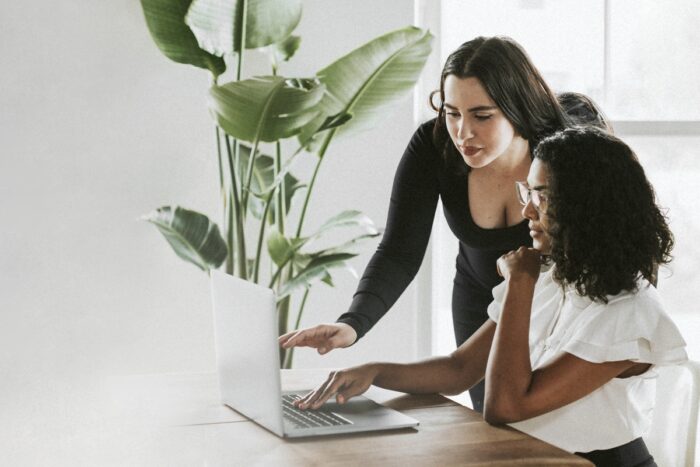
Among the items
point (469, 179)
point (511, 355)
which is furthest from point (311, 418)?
point (469, 179)

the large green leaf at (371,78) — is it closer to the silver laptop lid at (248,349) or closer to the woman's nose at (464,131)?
the woman's nose at (464,131)

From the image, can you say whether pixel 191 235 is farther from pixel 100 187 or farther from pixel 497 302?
pixel 497 302

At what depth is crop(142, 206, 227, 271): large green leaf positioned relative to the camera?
2645 millimetres

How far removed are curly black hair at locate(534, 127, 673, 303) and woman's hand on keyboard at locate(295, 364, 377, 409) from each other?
15.1 inches

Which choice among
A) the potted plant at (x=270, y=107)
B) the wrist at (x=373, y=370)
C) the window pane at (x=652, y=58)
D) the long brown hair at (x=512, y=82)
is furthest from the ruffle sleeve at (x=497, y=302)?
the window pane at (x=652, y=58)

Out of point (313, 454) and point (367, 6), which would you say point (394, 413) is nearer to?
point (313, 454)

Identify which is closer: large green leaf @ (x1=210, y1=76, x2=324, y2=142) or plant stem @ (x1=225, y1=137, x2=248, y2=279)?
large green leaf @ (x1=210, y1=76, x2=324, y2=142)

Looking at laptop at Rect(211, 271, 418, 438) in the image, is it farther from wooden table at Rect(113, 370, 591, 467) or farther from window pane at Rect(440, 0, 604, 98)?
window pane at Rect(440, 0, 604, 98)

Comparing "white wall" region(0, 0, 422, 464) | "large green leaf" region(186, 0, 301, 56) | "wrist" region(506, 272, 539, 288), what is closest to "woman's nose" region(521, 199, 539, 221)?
"wrist" region(506, 272, 539, 288)

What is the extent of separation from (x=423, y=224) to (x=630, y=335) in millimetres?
727

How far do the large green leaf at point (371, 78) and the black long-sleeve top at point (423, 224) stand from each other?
57 cm

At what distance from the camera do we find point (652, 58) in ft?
11.1

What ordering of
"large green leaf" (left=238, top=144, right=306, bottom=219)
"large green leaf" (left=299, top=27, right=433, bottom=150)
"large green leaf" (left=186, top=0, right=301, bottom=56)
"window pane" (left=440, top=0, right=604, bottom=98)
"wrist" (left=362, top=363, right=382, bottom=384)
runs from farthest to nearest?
"window pane" (left=440, top=0, right=604, bottom=98) → "large green leaf" (left=238, top=144, right=306, bottom=219) → "large green leaf" (left=299, top=27, right=433, bottom=150) → "large green leaf" (left=186, top=0, right=301, bottom=56) → "wrist" (left=362, top=363, right=382, bottom=384)

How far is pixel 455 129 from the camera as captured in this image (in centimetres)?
183
